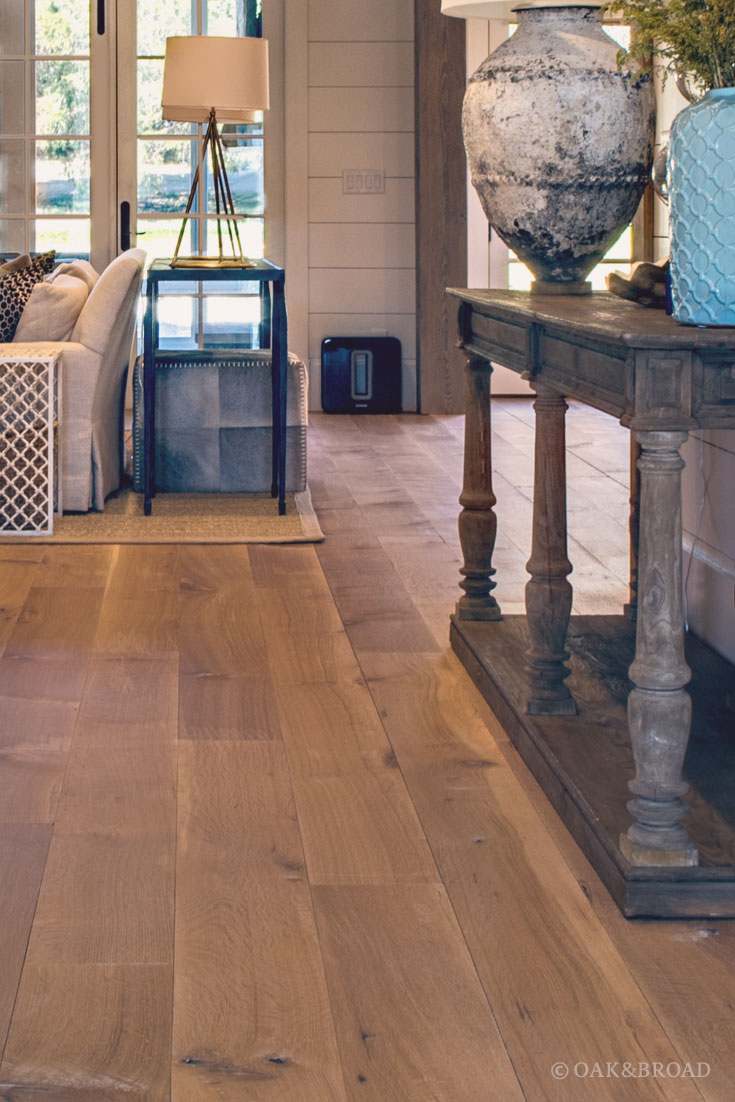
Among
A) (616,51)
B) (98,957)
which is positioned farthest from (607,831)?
(616,51)

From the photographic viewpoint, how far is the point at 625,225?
2.63 meters

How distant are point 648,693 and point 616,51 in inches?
49.0

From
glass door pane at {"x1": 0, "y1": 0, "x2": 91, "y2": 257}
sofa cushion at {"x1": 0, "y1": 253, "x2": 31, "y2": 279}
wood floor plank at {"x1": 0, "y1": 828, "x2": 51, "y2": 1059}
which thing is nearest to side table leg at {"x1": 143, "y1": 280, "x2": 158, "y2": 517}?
sofa cushion at {"x1": 0, "y1": 253, "x2": 31, "y2": 279}

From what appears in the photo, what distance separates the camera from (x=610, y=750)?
8.10ft

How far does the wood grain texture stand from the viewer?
7500 mm

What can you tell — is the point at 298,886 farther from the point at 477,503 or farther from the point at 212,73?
the point at 212,73

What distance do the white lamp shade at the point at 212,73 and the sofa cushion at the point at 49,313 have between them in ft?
2.88

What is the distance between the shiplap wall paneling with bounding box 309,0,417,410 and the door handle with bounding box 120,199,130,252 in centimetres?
104

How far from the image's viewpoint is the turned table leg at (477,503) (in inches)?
128

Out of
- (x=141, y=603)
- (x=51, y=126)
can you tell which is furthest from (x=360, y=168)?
(x=141, y=603)

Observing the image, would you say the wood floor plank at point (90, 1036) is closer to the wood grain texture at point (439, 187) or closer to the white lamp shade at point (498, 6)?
the white lamp shade at point (498, 6)

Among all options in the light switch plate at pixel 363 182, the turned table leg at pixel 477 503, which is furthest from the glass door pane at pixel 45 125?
the turned table leg at pixel 477 503

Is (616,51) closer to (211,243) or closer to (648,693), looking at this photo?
(648,693)

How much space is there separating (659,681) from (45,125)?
22.0 feet
